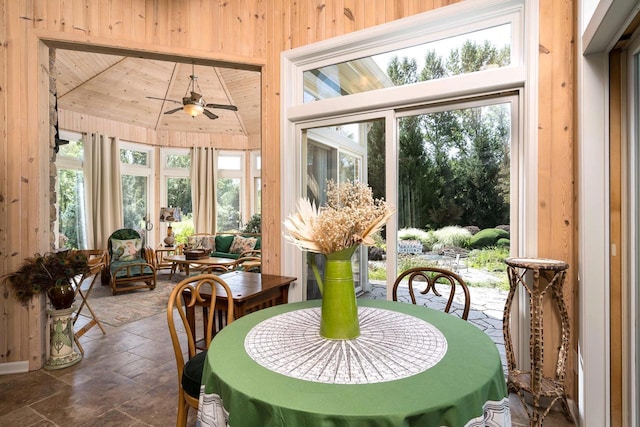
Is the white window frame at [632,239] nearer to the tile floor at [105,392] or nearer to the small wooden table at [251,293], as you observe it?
the tile floor at [105,392]

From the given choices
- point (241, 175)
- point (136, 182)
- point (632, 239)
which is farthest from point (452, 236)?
point (136, 182)

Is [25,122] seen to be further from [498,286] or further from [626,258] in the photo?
[626,258]

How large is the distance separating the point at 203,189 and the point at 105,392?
6.01 metres

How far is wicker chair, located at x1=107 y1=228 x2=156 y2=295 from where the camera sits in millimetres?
5355

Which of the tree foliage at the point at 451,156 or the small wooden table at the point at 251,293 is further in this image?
the tree foliage at the point at 451,156

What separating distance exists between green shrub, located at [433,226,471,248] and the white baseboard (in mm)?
3563

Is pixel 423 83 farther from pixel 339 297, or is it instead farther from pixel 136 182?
pixel 136 182

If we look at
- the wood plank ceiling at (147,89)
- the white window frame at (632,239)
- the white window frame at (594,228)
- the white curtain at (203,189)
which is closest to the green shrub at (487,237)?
the white window frame at (594,228)

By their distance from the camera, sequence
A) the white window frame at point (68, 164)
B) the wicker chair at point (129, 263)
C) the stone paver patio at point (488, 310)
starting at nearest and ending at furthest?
the stone paver patio at point (488, 310) < the wicker chair at point (129, 263) < the white window frame at point (68, 164)

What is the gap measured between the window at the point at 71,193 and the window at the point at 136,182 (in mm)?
829

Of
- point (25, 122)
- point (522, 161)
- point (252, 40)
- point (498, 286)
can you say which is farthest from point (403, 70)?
point (25, 122)

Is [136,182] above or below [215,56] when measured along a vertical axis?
below

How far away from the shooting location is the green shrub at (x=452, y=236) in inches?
101

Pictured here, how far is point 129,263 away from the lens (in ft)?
17.9
